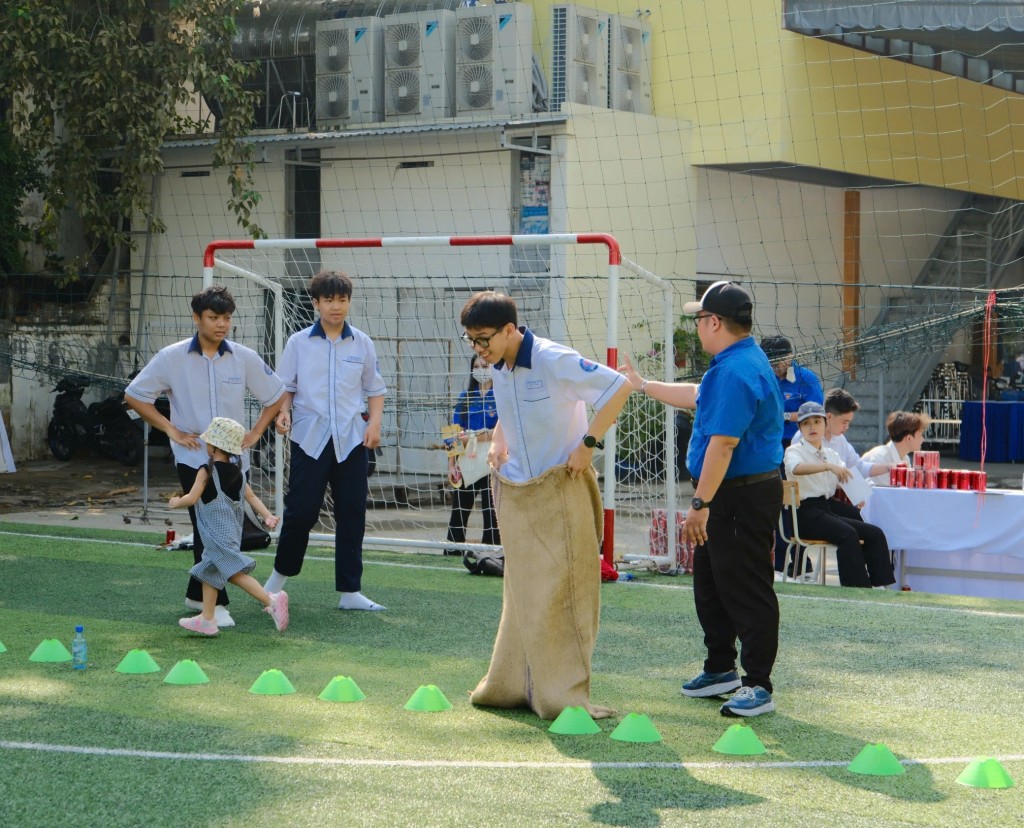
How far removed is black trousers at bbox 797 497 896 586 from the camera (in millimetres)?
8664

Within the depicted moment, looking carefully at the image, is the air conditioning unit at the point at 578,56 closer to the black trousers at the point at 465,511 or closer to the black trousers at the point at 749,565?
the black trousers at the point at 465,511

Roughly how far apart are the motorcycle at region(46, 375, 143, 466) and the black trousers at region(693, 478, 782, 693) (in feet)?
46.4

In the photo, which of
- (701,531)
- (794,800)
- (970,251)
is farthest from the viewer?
(970,251)

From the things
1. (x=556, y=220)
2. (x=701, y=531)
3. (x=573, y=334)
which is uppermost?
(x=556, y=220)

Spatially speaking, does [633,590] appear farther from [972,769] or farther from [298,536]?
[972,769]

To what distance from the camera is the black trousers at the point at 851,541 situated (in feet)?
28.4

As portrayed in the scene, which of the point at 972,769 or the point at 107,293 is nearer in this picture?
the point at 972,769

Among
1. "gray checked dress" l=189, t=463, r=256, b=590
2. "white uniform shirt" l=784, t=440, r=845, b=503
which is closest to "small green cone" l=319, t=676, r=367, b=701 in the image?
"gray checked dress" l=189, t=463, r=256, b=590

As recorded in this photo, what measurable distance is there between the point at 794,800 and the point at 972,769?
611mm

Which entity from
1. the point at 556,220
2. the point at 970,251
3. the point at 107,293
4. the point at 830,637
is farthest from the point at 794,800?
the point at 970,251

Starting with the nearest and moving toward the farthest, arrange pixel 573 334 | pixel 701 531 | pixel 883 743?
pixel 883 743 < pixel 701 531 < pixel 573 334

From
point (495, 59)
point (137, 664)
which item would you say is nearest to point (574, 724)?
point (137, 664)

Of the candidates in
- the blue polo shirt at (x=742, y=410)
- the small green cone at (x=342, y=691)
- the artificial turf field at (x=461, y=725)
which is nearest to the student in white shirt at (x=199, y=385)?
the artificial turf field at (x=461, y=725)

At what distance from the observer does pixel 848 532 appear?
8680 millimetres
